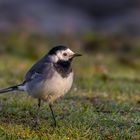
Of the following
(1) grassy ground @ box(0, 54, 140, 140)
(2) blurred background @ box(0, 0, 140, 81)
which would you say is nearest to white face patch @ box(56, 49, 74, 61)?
(1) grassy ground @ box(0, 54, 140, 140)

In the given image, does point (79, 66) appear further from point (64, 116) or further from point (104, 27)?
point (104, 27)

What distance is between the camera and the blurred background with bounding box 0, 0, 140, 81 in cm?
1880

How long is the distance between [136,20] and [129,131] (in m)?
23.0

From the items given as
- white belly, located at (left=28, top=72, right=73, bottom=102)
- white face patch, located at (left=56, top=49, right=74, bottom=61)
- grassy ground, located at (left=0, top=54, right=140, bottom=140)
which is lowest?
grassy ground, located at (left=0, top=54, right=140, bottom=140)

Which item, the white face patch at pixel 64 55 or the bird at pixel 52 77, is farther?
the white face patch at pixel 64 55

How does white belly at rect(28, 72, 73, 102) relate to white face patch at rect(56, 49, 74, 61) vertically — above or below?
below

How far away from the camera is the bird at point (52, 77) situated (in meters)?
9.61

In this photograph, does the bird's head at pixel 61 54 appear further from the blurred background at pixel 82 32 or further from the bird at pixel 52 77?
the blurred background at pixel 82 32

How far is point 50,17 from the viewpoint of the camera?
3312 cm

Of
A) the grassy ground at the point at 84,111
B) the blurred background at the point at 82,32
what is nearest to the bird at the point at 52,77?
the grassy ground at the point at 84,111

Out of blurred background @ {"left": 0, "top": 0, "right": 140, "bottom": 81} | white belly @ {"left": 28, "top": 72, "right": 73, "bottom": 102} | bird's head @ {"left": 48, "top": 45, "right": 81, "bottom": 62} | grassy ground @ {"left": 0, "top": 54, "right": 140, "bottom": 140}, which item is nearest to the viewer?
grassy ground @ {"left": 0, "top": 54, "right": 140, "bottom": 140}

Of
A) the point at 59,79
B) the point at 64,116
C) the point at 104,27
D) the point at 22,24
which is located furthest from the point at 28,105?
the point at 104,27

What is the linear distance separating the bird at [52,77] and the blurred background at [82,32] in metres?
5.36

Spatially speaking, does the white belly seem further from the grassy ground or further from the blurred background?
the blurred background
